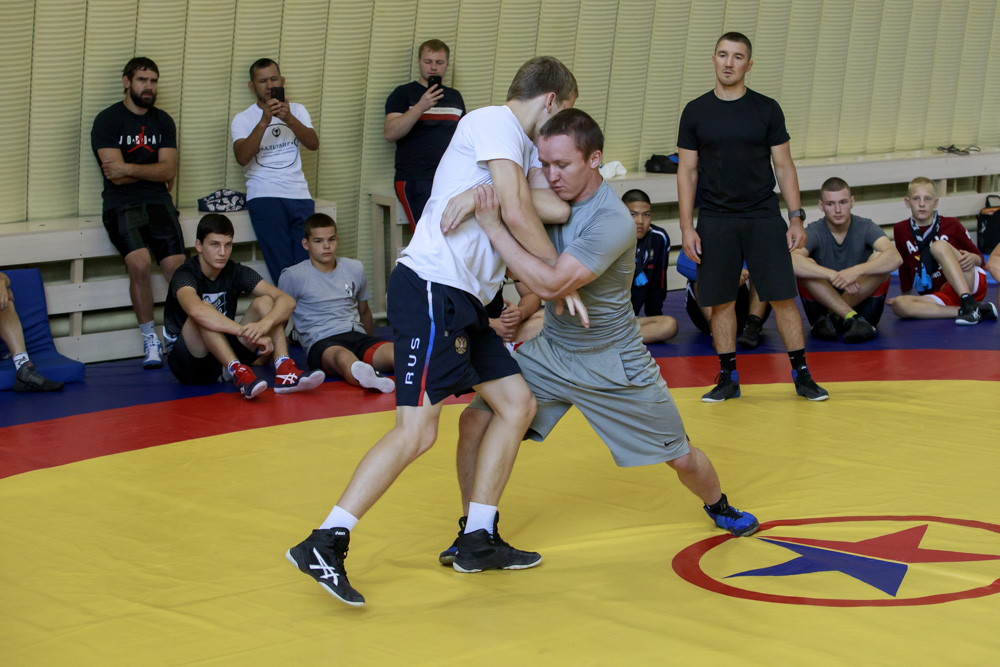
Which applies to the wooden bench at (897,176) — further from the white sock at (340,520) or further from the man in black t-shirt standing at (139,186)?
the white sock at (340,520)

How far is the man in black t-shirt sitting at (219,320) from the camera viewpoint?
5.66 metres

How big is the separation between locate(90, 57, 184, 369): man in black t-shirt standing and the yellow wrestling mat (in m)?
2.19

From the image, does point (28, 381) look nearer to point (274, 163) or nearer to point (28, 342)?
point (28, 342)

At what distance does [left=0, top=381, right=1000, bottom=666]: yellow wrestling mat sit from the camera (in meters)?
2.62

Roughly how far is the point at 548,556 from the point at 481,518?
0.29m

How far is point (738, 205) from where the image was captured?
206 inches

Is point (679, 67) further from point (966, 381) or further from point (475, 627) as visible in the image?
point (475, 627)

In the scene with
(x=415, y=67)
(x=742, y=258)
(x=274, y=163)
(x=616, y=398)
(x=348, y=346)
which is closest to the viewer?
(x=616, y=398)

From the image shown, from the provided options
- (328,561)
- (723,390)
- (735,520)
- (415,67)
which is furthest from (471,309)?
(415,67)

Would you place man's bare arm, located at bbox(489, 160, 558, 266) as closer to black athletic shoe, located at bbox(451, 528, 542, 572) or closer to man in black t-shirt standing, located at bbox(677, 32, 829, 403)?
black athletic shoe, located at bbox(451, 528, 542, 572)

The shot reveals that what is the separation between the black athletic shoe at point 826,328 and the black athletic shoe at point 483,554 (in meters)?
4.03

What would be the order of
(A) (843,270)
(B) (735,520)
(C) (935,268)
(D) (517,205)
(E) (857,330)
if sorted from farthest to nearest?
(C) (935,268)
(A) (843,270)
(E) (857,330)
(B) (735,520)
(D) (517,205)

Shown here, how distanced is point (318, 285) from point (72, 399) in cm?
147

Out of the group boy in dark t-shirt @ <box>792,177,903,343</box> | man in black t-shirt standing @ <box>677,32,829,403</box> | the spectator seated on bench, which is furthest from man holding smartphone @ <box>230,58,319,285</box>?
boy in dark t-shirt @ <box>792,177,903,343</box>
